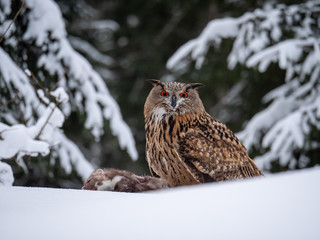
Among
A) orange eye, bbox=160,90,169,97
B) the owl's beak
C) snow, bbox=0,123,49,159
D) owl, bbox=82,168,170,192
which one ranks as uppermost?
orange eye, bbox=160,90,169,97

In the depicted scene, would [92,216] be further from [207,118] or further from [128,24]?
[128,24]

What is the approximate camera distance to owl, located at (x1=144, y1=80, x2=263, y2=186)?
2.79m

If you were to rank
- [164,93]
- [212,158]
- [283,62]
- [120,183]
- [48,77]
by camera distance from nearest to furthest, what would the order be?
[120,183]
[212,158]
[164,93]
[48,77]
[283,62]

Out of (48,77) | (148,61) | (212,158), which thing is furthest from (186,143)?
(148,61)

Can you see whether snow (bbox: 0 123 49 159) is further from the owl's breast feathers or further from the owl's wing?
the owl's wing

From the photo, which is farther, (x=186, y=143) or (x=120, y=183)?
(x=186, y=143)

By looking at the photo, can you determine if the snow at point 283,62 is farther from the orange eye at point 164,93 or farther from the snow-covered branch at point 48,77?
the orange eye at point 164,93

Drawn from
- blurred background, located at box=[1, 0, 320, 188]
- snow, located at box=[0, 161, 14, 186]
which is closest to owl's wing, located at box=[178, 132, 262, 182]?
snow, located at box=[0, 161, 14, 186]

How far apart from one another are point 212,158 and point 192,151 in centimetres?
20

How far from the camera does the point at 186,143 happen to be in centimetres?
281

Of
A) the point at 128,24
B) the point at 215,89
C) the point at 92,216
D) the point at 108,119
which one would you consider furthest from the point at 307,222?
the point at 128,24

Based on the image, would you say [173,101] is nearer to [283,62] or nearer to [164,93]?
[164,93]

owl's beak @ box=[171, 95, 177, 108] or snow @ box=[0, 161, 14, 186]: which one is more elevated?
owl's beak @ box=[171, 95, 177, 108]

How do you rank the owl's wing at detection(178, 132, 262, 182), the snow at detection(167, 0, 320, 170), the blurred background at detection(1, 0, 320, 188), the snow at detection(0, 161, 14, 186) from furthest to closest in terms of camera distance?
1. the blurred background at detection(1, 0, 320, 188)
2. the snow at detection(167, 0, 320, 170)
3. the owl's wing at detection(178, 132, 262, 182)
4. the snow at detection(0, 161, 14, 186)
